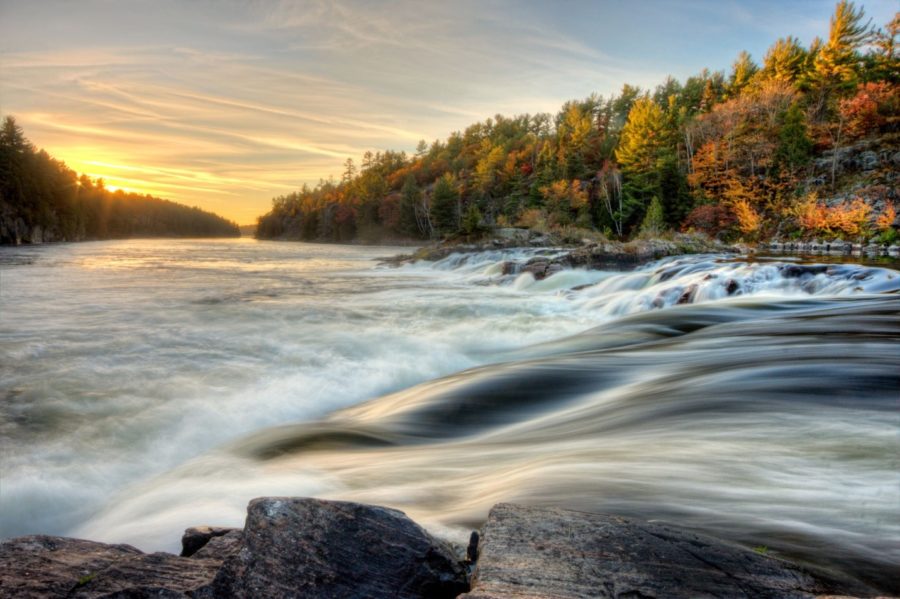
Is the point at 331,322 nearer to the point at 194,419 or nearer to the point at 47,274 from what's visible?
the point at 194,419

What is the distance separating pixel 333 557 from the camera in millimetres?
1562

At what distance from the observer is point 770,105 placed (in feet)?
124

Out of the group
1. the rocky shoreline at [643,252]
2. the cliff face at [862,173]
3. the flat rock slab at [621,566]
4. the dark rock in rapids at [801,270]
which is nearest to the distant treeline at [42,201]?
the rocky shoreline at [643,252]

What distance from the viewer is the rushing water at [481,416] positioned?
249cm

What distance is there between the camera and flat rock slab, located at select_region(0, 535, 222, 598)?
153 cm

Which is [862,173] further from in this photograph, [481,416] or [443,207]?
[443,207]

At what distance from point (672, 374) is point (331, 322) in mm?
6911

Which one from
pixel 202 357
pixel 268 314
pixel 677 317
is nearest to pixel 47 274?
pixel 268 314

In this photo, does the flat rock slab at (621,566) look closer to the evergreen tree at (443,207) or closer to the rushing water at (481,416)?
the rushing water at (481,416)

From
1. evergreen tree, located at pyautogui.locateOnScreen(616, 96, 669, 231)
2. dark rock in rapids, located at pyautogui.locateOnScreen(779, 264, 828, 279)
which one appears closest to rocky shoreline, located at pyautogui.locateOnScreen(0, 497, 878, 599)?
dark rock in rapids, located at pyautogui.locateOnScreen(779, 264, 828, 279)

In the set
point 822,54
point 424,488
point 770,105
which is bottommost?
point 424,488

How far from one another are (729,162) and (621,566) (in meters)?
43.3

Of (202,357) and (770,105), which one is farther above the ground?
(770,105)

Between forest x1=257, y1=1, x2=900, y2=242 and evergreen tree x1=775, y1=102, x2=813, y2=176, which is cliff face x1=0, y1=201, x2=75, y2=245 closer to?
forest x1=257, y1=1, x2=900, y2=242
